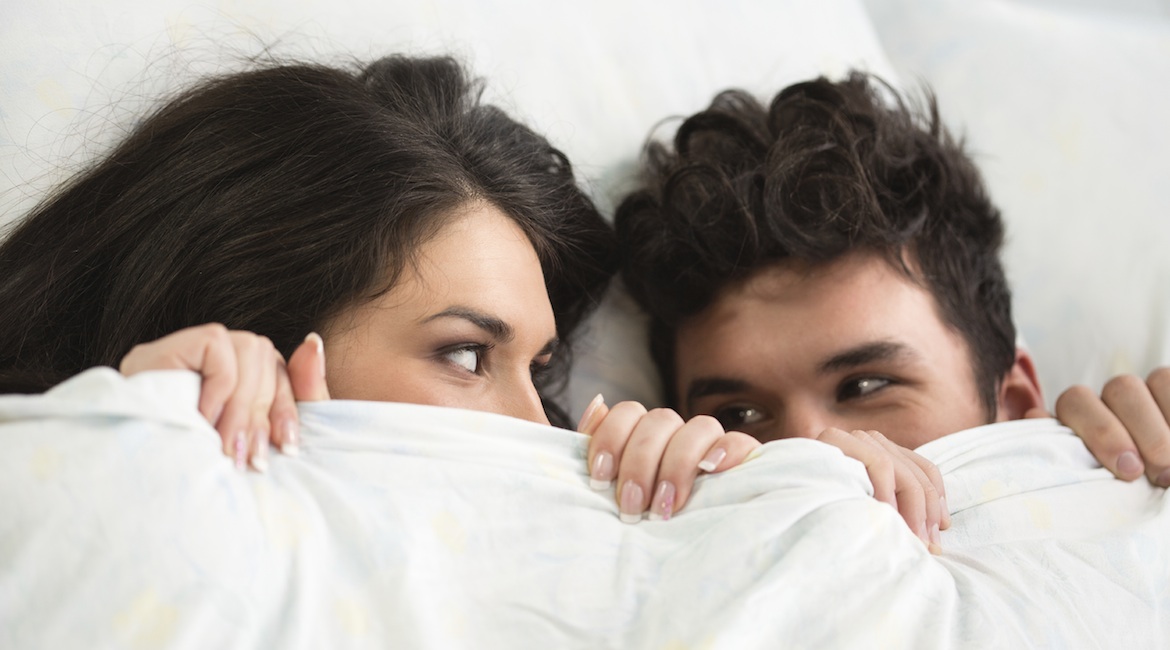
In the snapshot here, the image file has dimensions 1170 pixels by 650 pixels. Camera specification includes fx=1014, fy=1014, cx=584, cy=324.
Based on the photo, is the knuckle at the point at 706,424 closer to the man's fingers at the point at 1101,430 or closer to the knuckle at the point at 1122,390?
the man's fingers at the point at 1101,430

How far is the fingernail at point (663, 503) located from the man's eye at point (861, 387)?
1.69 feet

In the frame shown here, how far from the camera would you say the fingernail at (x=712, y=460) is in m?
0.83

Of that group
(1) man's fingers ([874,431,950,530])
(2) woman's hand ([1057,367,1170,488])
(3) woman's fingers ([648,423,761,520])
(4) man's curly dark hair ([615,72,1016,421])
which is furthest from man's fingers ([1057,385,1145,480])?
(3) woman's fingers ([648,423,761,520])

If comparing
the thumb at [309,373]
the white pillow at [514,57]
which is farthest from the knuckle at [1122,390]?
the thumb at [309,373]

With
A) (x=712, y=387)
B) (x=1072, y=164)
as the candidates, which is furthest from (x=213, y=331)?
(x=1072, y=164)

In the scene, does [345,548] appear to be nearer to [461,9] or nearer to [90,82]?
[90,82]

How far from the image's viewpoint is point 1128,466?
3.60 ft

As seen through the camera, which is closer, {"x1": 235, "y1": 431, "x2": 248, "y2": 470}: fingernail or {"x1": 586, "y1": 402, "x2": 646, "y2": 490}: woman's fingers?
{"x1": 235, "y1": 431, "x2": 248, "y2": 470}: fingernail

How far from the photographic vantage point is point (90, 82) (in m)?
1.08

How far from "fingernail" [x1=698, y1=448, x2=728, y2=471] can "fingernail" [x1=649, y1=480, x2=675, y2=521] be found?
33 mm

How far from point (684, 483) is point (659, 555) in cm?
8

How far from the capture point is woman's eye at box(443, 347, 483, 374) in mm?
978

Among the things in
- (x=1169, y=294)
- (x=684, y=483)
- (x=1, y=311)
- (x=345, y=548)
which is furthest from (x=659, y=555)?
(x=1169, y=294)

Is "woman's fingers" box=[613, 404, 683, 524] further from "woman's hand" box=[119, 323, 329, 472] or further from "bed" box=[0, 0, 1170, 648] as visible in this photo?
"woman's hand" box=[119, 323, 329, 472]
